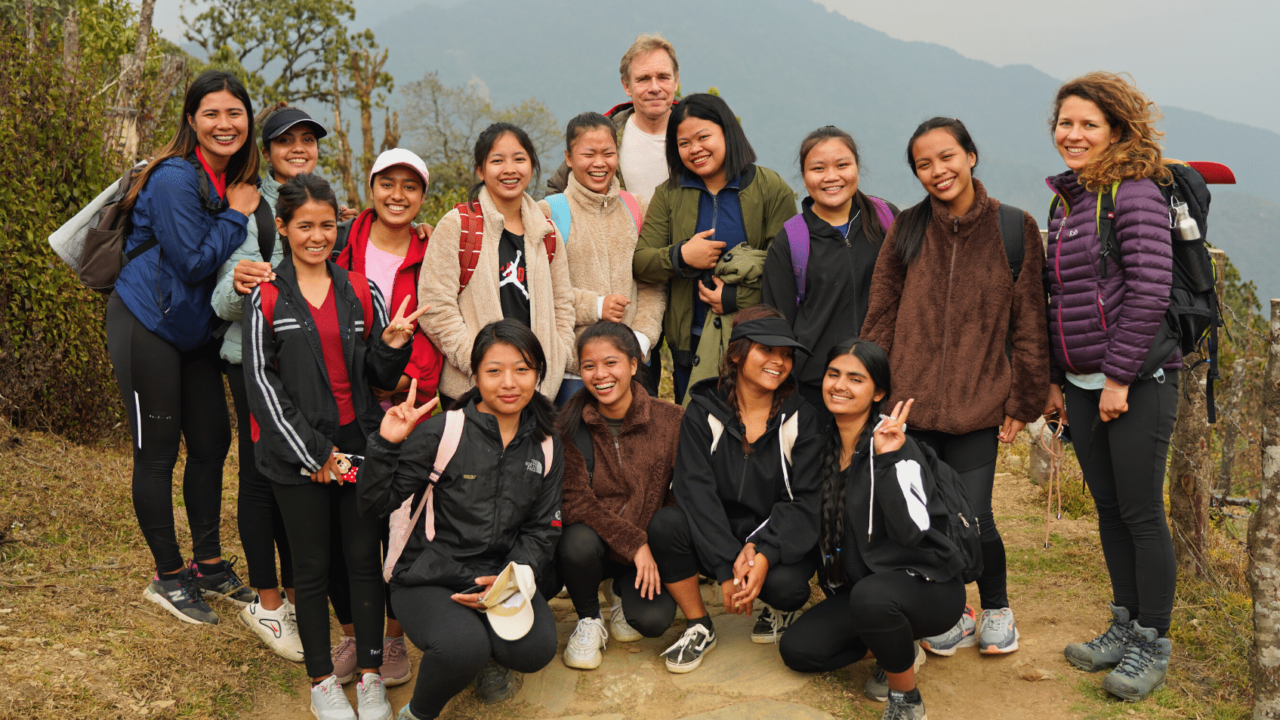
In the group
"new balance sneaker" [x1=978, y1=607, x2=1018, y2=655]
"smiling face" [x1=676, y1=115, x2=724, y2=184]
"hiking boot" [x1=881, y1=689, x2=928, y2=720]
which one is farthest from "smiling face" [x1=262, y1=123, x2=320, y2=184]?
"new balance sneaker" [x1=978, y1=607, x2=1018, y2=655]

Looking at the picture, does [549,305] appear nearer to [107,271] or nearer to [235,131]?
[235,131]

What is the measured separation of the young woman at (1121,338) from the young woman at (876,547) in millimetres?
653

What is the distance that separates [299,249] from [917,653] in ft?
9.55

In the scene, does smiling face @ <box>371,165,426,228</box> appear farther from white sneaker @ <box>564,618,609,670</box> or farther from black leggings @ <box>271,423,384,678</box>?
white sneaker @ <box>564,618,609,670</box>

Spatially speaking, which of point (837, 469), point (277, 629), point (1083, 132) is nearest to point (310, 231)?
point (277, 629)

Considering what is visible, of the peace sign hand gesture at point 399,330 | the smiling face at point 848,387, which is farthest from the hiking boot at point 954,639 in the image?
the peace sign hand gesture at point 399,330

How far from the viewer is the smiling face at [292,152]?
13.0ft

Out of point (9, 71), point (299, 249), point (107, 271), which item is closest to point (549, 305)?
point (299, 249)

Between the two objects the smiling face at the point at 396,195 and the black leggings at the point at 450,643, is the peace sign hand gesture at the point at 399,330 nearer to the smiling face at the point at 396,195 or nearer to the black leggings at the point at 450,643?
the smiling face at the point at 396,195

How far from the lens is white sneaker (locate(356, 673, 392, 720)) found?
3.26 m

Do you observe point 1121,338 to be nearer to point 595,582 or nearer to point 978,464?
point 978,464

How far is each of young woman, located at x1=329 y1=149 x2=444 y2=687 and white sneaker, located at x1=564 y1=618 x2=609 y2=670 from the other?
0.70m

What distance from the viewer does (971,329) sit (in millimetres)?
3455

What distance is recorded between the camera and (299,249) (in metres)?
3.30
